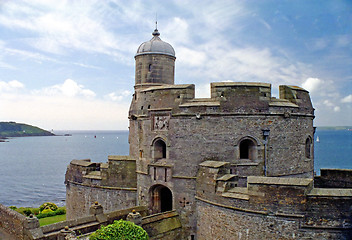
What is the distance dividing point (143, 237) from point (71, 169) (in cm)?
1197

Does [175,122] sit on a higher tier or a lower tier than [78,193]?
higher

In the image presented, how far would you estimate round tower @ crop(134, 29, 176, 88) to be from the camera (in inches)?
883

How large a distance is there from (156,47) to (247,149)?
9486mm

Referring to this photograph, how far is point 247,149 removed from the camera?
60.4 feet

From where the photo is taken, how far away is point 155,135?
19359mm

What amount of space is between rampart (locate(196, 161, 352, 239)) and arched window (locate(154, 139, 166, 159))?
4.34m

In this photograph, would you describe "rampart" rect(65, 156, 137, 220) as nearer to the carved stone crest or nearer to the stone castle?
the stone castle

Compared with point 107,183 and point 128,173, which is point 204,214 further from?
point 107,183

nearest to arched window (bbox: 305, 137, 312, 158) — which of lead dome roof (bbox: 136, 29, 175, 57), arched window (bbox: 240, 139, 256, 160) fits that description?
arched window (bbox: 240, 139, 256, 160)

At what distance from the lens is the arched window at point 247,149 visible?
17.8m

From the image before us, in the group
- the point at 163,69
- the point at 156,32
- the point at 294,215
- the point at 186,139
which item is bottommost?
the point at 294,215

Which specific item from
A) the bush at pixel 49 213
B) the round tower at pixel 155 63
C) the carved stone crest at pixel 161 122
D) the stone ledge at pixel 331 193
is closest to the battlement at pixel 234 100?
the carved stone crest at pixel 161 122

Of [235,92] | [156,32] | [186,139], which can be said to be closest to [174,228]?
[186,139]

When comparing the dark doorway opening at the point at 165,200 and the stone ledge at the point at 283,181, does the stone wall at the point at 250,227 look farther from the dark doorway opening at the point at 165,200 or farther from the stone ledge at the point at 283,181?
the dark doorway opening at the point at 165,200
